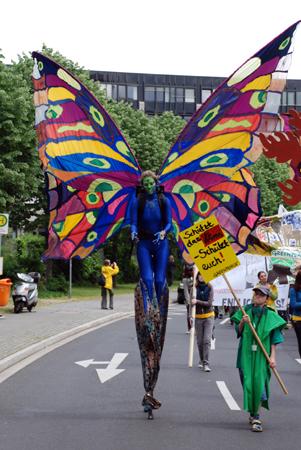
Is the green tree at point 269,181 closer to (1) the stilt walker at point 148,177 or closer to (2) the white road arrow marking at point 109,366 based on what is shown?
(2) the white road arrow marking at point 109,366

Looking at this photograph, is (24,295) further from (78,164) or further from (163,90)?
(163,90)

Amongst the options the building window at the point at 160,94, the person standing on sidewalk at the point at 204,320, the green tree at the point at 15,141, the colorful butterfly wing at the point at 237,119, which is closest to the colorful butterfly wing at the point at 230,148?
the colorful butterfly wing at the point at 237,119

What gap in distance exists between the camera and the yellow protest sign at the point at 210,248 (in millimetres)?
9547

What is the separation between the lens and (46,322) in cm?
2344

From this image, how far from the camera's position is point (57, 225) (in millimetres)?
10008

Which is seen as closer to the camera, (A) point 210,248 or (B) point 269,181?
(A) point 210,248

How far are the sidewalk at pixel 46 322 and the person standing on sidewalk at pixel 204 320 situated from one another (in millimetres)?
3061

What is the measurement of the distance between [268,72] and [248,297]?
15092 mm

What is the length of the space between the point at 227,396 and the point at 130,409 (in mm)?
1698

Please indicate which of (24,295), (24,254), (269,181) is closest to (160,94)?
(269,181)

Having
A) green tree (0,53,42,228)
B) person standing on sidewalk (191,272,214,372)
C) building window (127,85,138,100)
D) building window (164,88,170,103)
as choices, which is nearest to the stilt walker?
person standing on sidewalk (191,272,214,372)

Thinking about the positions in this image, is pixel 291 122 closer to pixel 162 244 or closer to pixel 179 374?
pixel 162 244

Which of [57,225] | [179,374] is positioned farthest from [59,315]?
[57,225]

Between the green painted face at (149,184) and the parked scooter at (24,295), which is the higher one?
the green painted face at (149,184)
